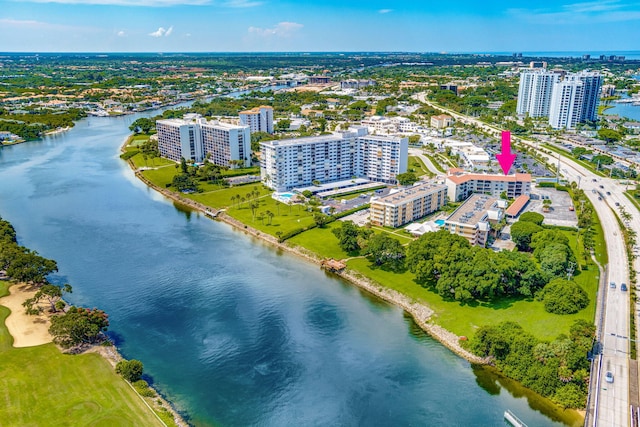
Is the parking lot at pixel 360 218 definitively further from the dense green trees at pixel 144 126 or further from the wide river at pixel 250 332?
the dense green trees at pixel 144 126

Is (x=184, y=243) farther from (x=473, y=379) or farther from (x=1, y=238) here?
(x=473, y=379)

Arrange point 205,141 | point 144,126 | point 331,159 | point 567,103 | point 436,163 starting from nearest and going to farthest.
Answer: point 331,159 < point 436,163 < point 205,141 < point 144,126 < point 567,103

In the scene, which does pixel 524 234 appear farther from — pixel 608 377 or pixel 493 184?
pixel 608 377

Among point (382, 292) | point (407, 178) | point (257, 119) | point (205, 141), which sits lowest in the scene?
point (382, 292)

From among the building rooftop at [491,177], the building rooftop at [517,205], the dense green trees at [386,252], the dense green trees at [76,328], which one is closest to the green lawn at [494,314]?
the dense green trees at [386,252]

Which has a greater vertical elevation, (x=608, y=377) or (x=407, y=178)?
(x=407, y=178)

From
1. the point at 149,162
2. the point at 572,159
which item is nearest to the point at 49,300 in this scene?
the point at 149,162

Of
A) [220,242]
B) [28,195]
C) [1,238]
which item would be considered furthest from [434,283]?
[28,195]
